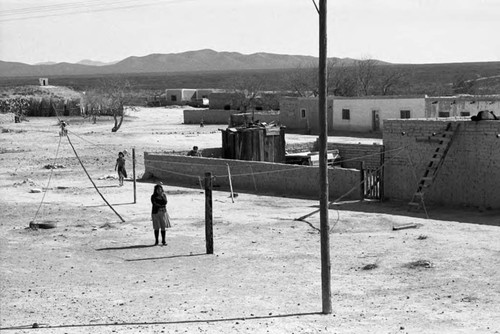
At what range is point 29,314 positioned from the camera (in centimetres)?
1380

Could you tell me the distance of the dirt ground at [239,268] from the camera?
43.1ft

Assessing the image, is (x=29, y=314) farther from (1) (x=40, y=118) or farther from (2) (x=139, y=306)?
(1) (x=40, y=118)

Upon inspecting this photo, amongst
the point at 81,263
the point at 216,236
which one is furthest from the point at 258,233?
the point at 81,263

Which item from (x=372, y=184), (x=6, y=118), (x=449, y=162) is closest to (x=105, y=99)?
(x=6, y=118)

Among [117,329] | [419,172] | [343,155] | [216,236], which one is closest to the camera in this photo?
[117,329]

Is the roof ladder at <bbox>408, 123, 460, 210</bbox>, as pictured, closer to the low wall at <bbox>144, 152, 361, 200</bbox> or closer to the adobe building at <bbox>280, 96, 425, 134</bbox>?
the low wall at <bbox>144, 152, 361, 200</bbox>

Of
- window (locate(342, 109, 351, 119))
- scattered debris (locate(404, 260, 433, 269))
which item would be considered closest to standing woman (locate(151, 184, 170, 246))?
scattered debris (locate(404, 260, 433, 269))

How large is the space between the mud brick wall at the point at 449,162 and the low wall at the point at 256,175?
1.30 metres

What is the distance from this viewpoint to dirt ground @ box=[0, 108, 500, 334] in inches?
517

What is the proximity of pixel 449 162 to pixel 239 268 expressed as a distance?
9.60 meters

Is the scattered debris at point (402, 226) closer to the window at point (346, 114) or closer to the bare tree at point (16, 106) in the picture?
the window at point (346, 114)

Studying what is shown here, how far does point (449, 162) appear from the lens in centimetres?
2434

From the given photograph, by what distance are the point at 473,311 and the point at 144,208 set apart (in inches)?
544

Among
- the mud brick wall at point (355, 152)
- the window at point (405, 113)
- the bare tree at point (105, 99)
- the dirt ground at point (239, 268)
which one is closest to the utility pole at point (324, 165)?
the dirt ground at point (239, 268)
